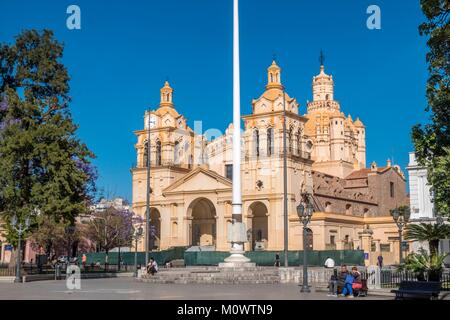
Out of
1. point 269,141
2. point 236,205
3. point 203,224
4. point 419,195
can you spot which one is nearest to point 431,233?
point 236,205

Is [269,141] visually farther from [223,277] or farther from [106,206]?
[223,277]

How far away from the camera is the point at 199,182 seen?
7288cm

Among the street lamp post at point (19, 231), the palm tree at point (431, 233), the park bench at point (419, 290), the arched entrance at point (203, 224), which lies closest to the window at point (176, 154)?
the arched entrance at point (203, 224)

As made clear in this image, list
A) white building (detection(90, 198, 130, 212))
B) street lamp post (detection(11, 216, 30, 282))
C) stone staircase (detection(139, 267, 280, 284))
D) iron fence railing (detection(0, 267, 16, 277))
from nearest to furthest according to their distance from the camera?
stone staircase (detection(139, 267, 280, 284)) < street lamp post (detection(11, 216, 30, 282)) < iron fence railing (detection(0, 267, 16, 277)) < white building (detection(90, 198, 130, 212))

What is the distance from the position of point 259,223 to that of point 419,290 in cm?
5328

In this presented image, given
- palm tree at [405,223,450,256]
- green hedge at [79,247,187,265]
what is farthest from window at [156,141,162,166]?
palm tree at [405,223,450,256]

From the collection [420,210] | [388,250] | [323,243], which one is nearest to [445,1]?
[420,210]

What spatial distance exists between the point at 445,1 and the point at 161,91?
62614 mm

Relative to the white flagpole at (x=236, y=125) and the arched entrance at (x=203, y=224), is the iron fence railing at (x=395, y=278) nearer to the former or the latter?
the white flagpole at (x=236, y=125)

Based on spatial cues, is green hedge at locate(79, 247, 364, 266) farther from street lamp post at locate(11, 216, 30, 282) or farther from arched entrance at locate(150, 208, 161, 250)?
street lamp post at locate(11, 216, 30, 282)

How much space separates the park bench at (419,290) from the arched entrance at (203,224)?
56.1 m

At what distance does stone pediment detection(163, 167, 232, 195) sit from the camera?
71.0 metres

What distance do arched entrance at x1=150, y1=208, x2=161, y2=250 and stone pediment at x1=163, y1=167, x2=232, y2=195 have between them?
461 centimetres

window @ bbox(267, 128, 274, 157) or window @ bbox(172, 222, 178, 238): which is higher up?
window @ bbox(267, 128, 274, 157)
